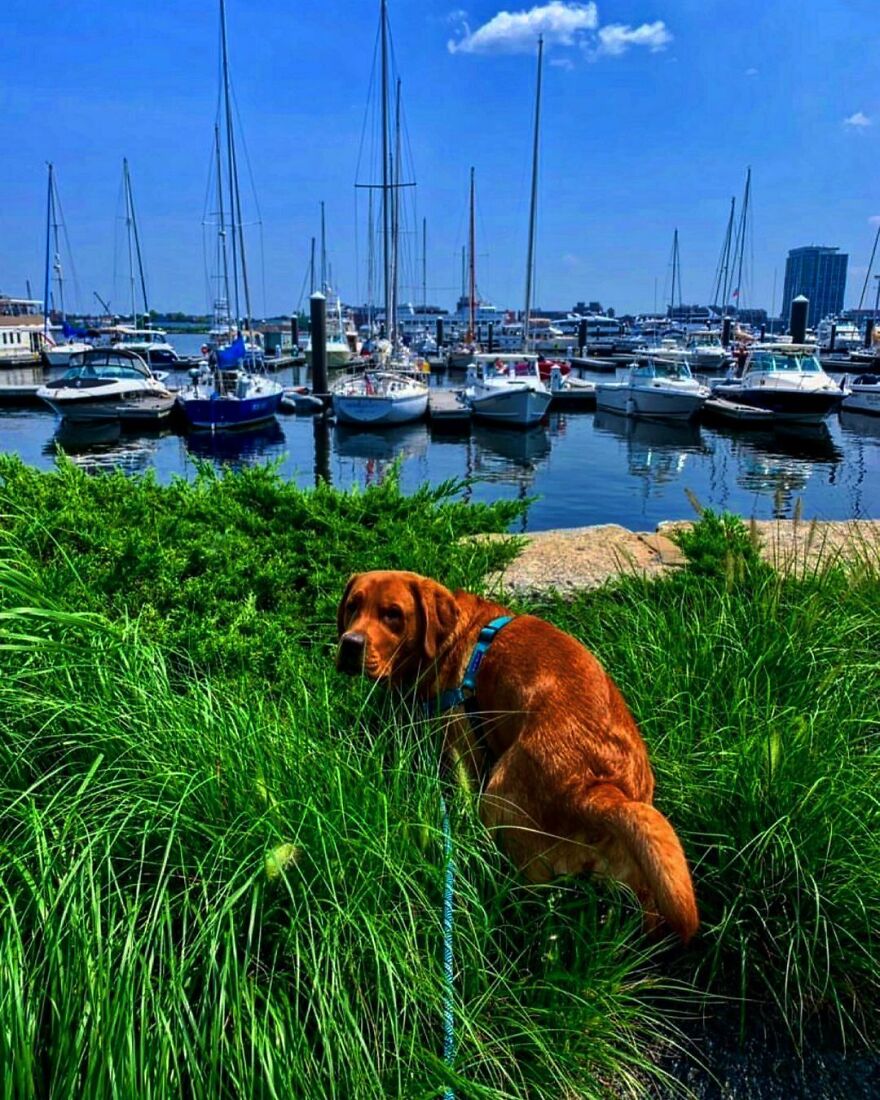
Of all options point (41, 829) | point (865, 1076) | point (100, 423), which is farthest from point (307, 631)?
point (100, 423)

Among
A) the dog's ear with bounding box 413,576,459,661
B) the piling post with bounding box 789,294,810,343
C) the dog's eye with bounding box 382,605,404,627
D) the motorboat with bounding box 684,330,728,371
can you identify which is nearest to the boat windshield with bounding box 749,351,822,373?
the piling post with bounding box 789,294,810,343

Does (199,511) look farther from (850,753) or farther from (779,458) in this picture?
(779,458)

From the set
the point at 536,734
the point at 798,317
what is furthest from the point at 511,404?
the point at 536,734

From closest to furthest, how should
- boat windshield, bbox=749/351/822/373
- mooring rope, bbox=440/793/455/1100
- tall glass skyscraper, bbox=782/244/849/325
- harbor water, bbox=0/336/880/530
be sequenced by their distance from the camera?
mooring rope, bbox=440/793/455/1100
harbor water, bbox=0/336/880/530
boat windshield, bbox=749/351/822/373
tall glass skyscraper, bbox=782/244/849/325

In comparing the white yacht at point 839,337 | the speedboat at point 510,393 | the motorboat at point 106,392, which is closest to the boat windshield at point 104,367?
the motorboat at point 106,392

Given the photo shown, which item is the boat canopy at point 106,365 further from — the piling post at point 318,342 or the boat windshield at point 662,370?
the boat windshield at point 662,370

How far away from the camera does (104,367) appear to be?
34844mm

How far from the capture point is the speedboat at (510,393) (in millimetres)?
35125

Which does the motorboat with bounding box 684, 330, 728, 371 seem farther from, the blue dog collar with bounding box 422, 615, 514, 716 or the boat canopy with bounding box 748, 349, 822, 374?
the blue dog collar with bounding box 422, 615, 514, 716

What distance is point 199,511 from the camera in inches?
223

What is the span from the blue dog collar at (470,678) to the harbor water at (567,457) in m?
17.9

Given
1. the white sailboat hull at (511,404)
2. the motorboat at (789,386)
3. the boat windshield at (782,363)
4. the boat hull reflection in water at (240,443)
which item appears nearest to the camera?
the boat hull reflection in water at (240,443)

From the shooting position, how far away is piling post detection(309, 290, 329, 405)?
4031 cm

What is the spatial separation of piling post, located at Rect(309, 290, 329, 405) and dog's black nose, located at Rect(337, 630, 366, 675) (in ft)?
125
